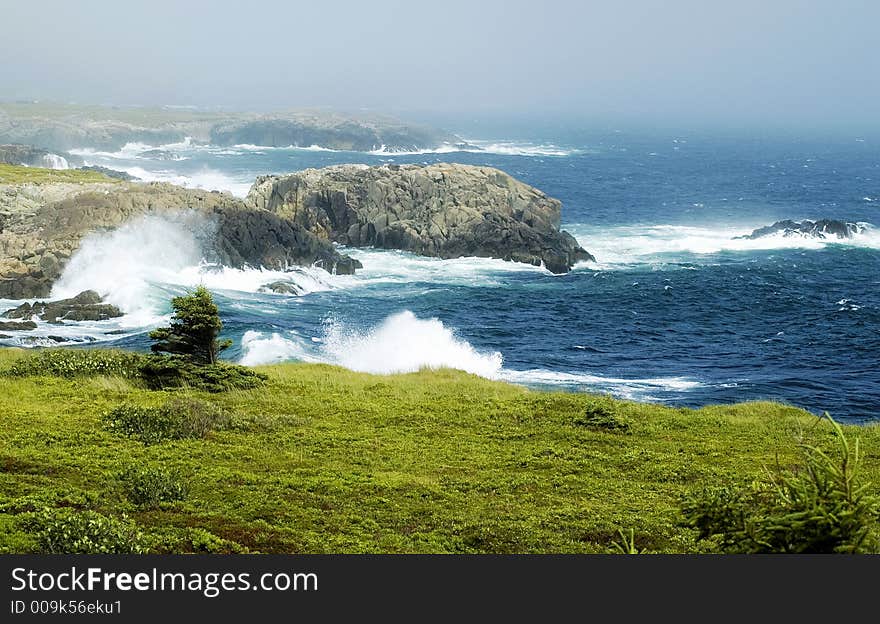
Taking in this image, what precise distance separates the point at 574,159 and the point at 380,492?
607 feet

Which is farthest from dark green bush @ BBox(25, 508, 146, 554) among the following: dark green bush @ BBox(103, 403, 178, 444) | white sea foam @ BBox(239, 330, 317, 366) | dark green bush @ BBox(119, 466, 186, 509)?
white sea foam @ BBox(239, 330, 317, 366)

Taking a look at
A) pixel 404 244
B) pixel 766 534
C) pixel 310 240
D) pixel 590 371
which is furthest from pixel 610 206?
pixel 766 534

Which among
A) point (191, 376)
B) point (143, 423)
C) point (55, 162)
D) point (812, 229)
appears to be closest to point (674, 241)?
point (812, 229)

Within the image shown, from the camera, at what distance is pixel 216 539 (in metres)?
16.2

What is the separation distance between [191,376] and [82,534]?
17.1 m

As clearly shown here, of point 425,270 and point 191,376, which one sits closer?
point 191,376

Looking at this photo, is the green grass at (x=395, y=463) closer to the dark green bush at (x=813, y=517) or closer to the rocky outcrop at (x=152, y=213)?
the dark green bush at (x=813, y=517)

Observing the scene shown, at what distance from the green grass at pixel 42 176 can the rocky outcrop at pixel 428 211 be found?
2160 centimetres

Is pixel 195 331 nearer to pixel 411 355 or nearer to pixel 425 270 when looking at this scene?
pixel 411 355

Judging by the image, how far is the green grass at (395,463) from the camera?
57.4 ft

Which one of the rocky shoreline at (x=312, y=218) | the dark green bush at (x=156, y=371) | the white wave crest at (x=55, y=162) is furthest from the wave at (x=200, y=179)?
the dark green bush at (x=156, y=371)

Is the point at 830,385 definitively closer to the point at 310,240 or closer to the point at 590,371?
the point at 590,371

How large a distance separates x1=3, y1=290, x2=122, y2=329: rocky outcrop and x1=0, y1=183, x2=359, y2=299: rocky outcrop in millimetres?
7684

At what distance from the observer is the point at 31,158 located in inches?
5723
